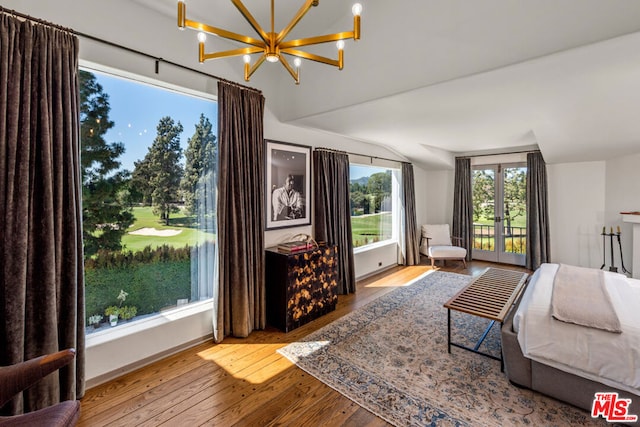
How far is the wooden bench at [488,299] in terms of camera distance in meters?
2.39

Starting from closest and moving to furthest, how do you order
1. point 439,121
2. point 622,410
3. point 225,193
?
point 622,410 → point 225,193 → point 439,121

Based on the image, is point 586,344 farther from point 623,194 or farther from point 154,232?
point 623,194

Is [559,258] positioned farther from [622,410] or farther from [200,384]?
[200,384]

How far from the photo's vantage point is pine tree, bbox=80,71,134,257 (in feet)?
7.27

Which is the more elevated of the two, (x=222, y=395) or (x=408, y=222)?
(x=408, y=222)

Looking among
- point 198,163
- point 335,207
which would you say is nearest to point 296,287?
point 335,207

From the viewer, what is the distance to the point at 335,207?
13.5 ft

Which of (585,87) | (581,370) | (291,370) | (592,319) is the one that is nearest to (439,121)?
(585,87)

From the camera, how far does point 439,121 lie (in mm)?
3547

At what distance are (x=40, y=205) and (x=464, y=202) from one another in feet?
21.9

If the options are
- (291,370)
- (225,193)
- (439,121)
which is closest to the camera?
(291,370)

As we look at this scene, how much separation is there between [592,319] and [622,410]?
54 centimetres

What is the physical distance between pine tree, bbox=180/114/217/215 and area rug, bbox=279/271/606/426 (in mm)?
1787

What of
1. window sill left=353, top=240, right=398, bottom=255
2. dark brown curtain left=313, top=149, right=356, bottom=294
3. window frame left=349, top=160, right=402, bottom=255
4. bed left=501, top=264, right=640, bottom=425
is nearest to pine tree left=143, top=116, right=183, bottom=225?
dark brown curtain left=313, top=149, right=356, bottom=294
